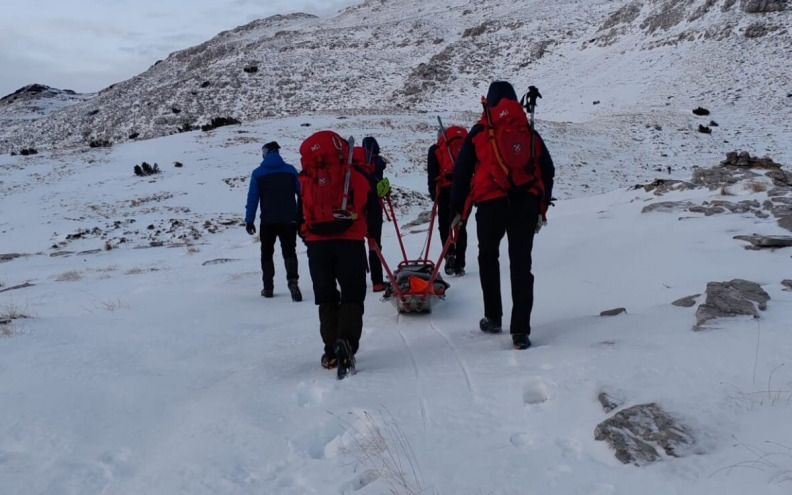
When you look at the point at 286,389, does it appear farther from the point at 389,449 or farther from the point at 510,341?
the point at 510,341

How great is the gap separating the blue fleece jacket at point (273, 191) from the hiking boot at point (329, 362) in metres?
3.32

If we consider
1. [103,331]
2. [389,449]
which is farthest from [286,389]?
[103,331]

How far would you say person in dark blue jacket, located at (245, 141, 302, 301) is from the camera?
7184 mm

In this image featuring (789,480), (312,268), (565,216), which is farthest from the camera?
(565,216)

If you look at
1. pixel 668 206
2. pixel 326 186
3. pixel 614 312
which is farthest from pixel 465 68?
pixel 326 186

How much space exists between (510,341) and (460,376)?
93 centimetres

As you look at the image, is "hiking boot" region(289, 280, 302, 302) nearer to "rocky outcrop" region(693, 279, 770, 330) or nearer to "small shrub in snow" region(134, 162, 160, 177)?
"rocky outcrop" region(693, 279, 770, 330)

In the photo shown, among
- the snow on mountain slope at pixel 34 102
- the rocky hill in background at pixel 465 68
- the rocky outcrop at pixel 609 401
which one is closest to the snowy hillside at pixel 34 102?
the snow on mountain slope at pixel 34 102

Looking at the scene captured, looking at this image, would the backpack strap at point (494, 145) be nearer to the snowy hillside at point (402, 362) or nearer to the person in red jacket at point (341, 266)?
the person in red jacket at point (341, 266)

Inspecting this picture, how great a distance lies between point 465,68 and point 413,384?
48.7 meters

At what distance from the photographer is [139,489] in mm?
2672

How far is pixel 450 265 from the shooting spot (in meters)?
7.70

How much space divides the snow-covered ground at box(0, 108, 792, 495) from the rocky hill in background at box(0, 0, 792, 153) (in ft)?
91.5

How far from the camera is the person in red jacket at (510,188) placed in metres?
4.28
